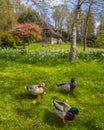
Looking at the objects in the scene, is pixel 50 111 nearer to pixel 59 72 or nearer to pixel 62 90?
pixel 62 90

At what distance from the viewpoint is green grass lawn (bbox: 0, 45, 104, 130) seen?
7914 mm

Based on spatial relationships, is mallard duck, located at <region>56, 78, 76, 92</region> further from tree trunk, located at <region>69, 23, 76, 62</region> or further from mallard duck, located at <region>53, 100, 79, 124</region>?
tree trunk, located at <region>69, 23, 76, 62</region>

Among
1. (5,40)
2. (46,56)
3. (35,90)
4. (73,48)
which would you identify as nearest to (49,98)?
(35,90)

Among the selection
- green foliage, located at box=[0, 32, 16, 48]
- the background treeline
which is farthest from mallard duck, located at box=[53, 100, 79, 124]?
green foliage, located at box=[0, 32, 16, 48]

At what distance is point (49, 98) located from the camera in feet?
31.1

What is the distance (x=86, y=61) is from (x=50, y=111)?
7745mm

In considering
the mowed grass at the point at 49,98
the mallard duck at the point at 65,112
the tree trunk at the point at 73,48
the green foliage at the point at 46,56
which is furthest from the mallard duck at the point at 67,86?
the green foliage at the point at 46,56

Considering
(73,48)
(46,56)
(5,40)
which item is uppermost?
(73,48)

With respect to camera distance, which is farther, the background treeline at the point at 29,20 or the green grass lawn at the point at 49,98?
the background treeline at the point at 29,20

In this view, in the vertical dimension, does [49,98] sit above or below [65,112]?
below

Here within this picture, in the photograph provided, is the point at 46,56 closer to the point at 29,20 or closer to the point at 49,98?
the point at 49,98

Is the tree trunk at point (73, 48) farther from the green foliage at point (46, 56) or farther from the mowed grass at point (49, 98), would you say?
the mowed grass at point (49, 98)

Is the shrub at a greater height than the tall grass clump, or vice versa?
the tall grass clump

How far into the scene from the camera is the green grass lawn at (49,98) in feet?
26.0
